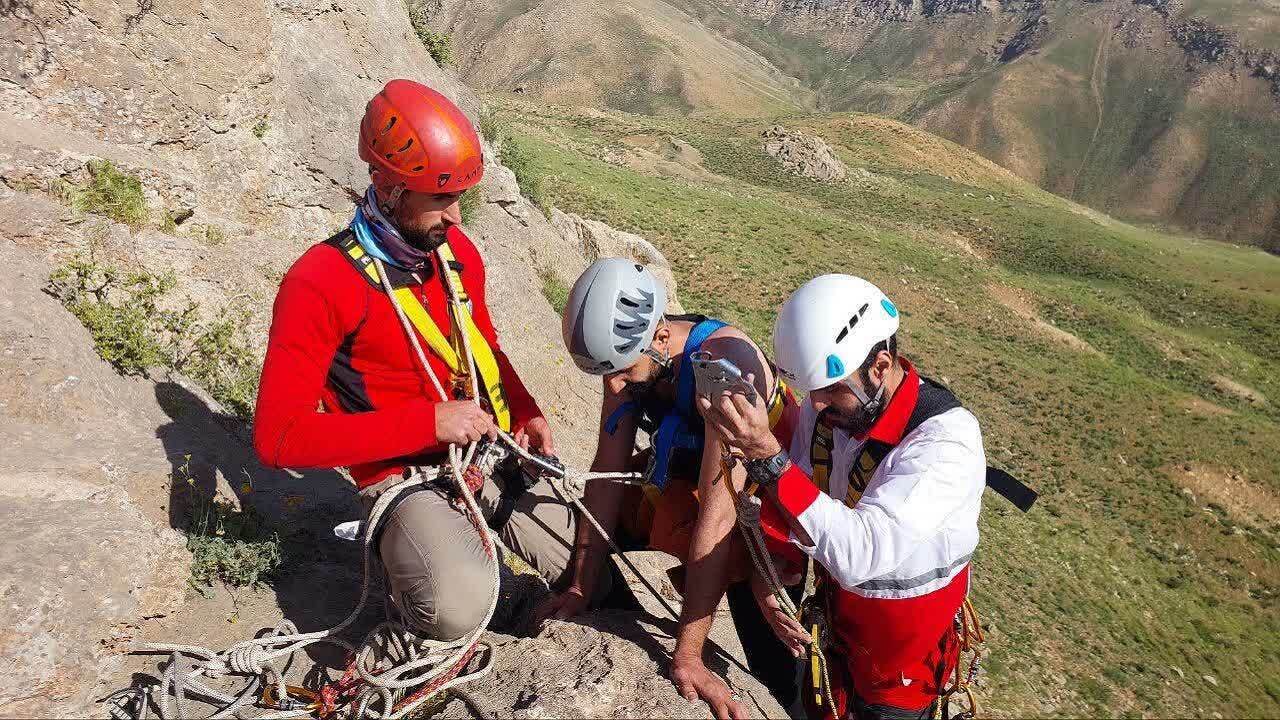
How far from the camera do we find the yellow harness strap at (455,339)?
13.5ft

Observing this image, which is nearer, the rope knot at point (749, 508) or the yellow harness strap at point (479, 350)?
the rope knot at point (749, 508)

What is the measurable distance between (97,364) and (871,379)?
16.6 ft

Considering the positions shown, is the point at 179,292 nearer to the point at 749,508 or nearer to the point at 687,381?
the point at 687,381

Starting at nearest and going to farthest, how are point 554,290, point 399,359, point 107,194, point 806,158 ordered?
point 399,359 → point 107,194 → point 554,290 → point 806,158

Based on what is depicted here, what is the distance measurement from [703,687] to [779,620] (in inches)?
24.3

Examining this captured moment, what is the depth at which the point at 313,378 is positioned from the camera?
152 inches

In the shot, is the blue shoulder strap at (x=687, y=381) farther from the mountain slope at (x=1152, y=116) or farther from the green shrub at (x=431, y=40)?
the mountain slope at (x=1152, y=116)

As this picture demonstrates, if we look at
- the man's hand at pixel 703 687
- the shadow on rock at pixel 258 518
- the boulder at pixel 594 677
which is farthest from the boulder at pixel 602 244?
the man's hand at pixel 703 687

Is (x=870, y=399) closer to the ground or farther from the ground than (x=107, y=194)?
farther from the ground

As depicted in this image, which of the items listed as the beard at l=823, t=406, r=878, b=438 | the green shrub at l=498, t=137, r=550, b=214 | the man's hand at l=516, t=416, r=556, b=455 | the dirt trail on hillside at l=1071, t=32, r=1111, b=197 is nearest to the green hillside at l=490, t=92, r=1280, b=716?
the green shrub at l=498, t=137, r=550, b=214

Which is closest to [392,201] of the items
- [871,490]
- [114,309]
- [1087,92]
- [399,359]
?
[399,359]

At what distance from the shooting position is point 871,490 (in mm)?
3594

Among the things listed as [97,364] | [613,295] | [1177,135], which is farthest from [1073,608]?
[1177,135]

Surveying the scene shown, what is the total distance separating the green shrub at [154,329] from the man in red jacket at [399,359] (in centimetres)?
194
